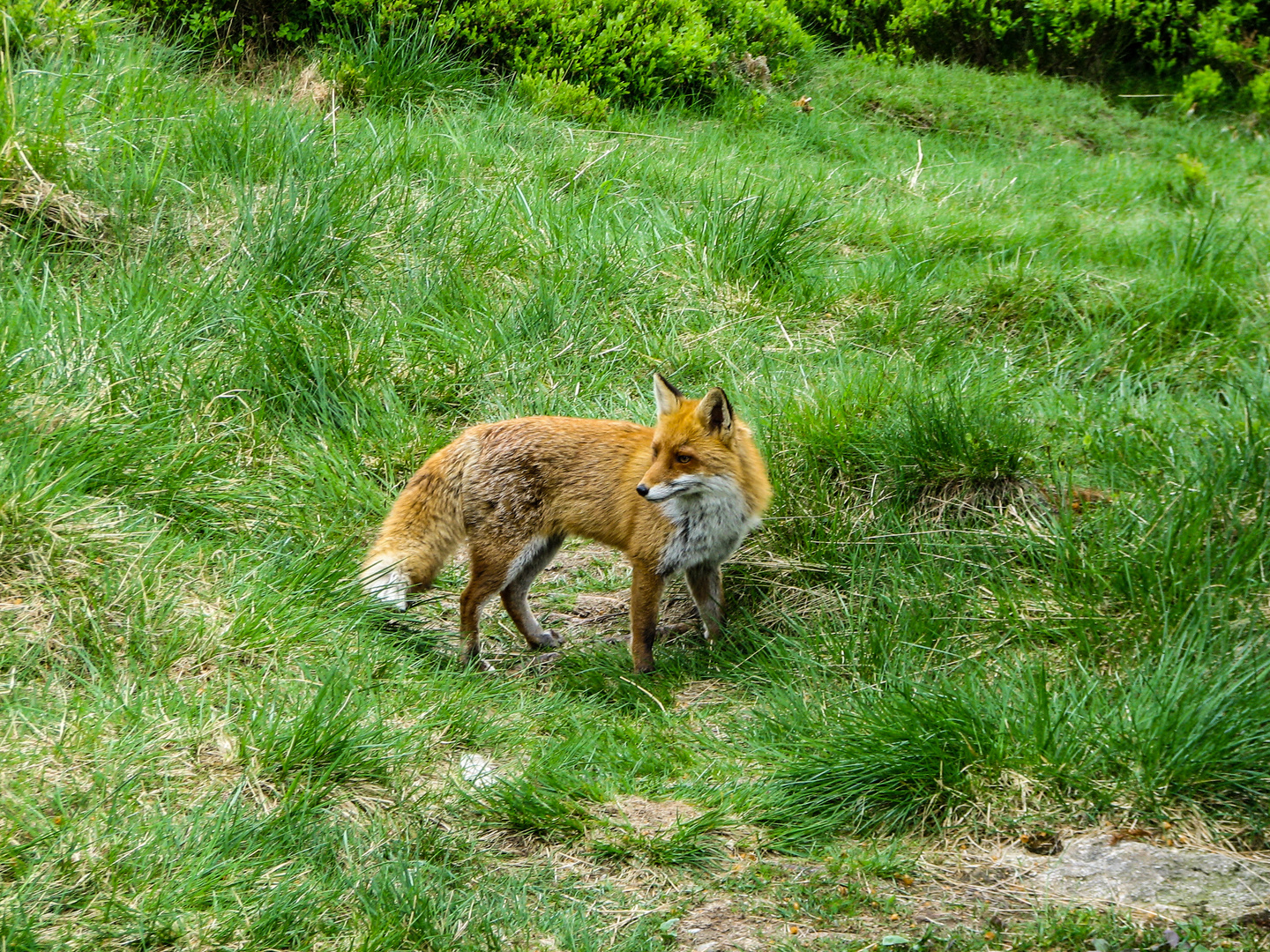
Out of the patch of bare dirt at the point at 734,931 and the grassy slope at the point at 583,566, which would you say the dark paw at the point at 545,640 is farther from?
the patch of bare dirt at the point at 734,931

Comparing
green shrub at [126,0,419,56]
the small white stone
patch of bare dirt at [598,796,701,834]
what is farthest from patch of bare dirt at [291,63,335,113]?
patch of bare dirt at [598,796,701,834]

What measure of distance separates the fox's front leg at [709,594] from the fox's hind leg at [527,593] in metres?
0.73

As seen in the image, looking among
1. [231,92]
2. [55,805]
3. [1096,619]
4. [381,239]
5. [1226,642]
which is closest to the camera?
[55,805]

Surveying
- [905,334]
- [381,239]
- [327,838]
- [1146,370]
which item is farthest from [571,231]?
[327,838]

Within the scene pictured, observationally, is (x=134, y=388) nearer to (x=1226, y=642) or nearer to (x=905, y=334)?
(x=905, y=334)

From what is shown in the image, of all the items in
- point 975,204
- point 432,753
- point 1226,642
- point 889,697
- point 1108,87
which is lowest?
point 432,753

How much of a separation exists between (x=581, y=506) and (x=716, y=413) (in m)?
0.83

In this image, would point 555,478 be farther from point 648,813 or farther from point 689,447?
point 648,813

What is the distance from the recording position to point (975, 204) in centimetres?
866

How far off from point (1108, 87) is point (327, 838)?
10.7 meters

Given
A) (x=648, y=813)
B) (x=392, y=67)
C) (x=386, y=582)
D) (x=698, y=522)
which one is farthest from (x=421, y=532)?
(x=392, y=67)

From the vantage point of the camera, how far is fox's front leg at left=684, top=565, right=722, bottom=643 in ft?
18.3

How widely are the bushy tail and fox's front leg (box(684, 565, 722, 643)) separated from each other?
1173mm

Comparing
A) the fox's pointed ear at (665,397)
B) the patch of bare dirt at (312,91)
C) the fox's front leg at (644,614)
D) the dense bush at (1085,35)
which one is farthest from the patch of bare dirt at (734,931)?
the dense bush at (1085,35)
